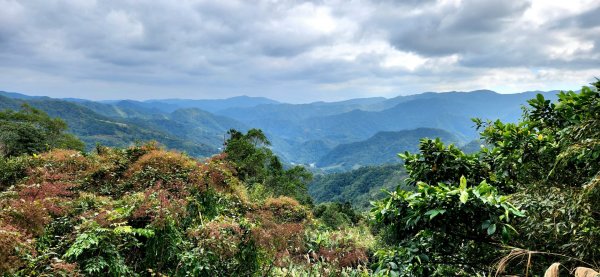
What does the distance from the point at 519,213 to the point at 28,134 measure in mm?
37664

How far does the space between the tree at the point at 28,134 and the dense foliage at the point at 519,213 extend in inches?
738

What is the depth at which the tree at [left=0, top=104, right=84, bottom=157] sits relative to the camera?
27.2 metres

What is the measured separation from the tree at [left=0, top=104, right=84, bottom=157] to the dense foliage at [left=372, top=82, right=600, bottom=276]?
18751 mm

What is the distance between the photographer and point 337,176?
475ft

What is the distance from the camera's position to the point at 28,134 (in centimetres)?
3022

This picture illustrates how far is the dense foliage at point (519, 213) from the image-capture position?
282 cm

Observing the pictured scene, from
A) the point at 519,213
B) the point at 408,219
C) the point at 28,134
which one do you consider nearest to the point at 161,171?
the point at 408,219

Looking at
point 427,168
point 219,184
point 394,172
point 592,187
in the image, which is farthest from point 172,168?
point 394,172

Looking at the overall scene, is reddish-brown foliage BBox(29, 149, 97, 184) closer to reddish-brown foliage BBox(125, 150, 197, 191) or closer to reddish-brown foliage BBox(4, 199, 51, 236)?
reddish-brown foliage BBox(125, 150, 197, 191)

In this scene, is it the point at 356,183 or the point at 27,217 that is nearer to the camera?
the point at 27,217

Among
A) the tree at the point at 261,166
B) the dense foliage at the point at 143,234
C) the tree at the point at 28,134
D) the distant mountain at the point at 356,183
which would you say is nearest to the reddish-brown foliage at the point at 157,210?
the dense foliage at the point at 143,234

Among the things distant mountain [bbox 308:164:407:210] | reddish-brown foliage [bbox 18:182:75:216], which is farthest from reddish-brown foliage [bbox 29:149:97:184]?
distant mountain [bbox 308:164:407:210]

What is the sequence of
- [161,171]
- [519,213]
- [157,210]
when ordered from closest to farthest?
[519,213] → [157,210] → [161,171]

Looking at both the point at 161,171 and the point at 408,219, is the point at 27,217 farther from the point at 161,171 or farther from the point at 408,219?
the point at 408,219
